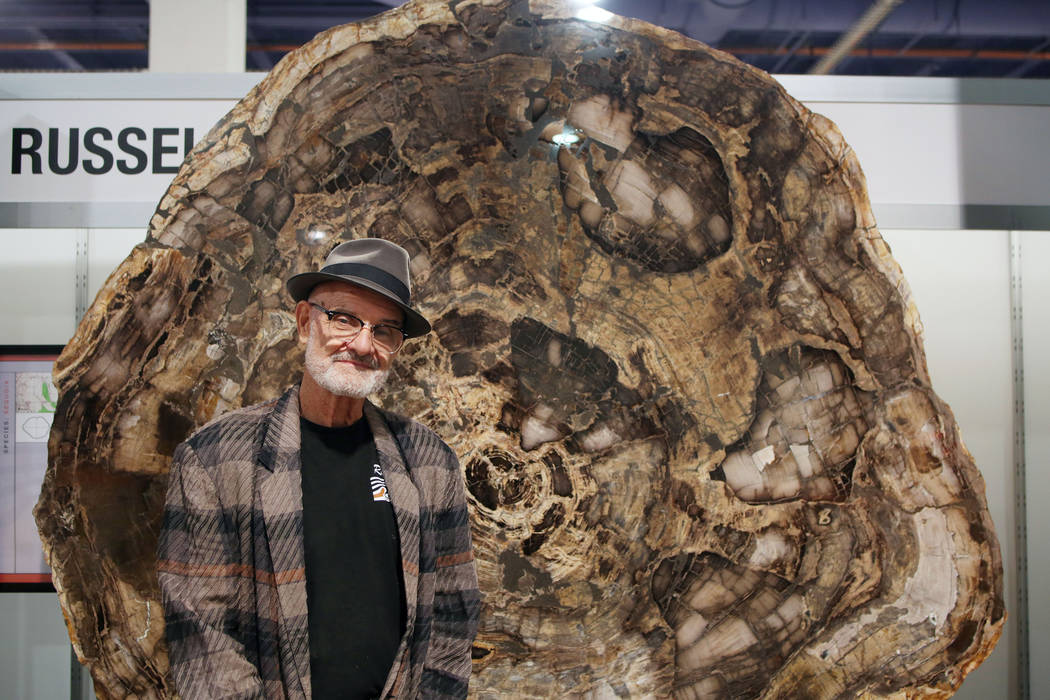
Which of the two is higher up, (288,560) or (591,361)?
(591,361)

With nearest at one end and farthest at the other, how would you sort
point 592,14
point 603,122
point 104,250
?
1. point 592,14
2. point 603,122
3. point 104,250

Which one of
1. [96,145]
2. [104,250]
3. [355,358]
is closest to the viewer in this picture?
[355,358]

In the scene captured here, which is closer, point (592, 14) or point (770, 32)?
point (592, 14)

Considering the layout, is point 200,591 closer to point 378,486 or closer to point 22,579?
point 378,486

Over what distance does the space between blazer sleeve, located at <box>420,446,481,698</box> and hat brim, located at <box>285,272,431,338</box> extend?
1.01 feet

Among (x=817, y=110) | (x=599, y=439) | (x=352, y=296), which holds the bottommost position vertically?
(x=599, y=439)

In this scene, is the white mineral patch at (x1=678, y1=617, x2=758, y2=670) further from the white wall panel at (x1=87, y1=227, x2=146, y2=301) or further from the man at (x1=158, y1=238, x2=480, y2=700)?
the white wall panel at (x1=87, y1=227, x2=146, y2=301)

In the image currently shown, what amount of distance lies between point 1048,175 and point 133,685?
258 centimetres

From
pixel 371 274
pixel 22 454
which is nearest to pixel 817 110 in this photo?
pixel 371 274

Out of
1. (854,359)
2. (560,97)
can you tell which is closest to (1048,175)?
(854,359)

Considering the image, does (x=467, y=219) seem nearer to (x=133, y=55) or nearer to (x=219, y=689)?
(x=219, y=689)

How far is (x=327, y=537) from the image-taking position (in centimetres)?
122

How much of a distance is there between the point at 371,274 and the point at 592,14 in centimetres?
72

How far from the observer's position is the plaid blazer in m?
1.12
